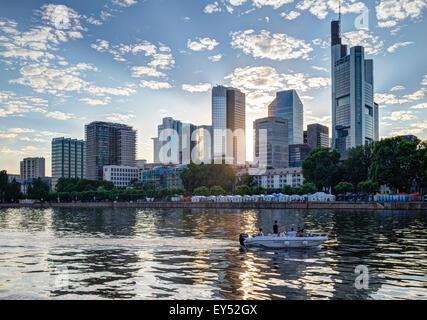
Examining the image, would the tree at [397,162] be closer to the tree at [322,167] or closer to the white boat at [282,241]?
the tree at [322,167]

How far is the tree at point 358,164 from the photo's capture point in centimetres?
15575

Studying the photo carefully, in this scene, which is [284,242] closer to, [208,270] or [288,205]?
[208,270]

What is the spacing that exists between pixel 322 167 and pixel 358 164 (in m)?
16.8

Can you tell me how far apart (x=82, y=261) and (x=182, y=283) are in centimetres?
1160

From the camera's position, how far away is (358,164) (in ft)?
513

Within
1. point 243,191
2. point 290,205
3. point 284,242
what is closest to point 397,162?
point 290,205

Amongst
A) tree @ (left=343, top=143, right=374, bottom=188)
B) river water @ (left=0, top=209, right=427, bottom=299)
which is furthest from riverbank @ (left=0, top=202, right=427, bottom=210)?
river water @ (left=0, top=209, right=427, bottom=299)

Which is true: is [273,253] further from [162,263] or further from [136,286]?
[136,286]

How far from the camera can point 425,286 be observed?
874 inches

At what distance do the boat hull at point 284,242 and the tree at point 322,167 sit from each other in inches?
4701

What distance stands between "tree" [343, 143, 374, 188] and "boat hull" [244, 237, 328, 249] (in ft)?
419

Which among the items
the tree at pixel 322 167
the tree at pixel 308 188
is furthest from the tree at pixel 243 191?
the tree at pixel 308 188
